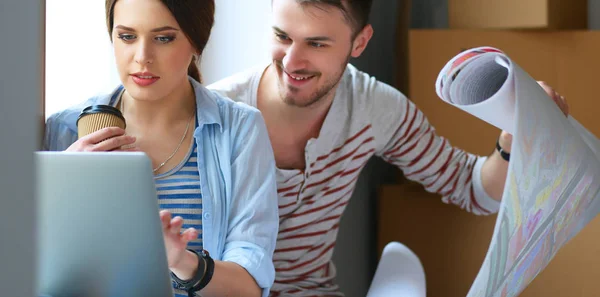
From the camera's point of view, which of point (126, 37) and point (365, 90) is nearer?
point (126, 37)

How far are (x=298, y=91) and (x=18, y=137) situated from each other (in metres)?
1.03

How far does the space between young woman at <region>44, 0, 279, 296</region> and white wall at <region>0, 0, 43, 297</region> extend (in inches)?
24.5

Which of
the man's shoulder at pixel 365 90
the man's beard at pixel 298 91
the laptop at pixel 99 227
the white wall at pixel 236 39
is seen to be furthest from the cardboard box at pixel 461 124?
the laptop at pixel 99 227

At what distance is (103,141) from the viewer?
3.42 feet

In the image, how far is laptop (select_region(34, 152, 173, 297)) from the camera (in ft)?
2.41

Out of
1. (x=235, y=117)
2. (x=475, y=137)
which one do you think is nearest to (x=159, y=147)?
(x=235, y=117)

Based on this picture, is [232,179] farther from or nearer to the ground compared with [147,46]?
nearer to the ground

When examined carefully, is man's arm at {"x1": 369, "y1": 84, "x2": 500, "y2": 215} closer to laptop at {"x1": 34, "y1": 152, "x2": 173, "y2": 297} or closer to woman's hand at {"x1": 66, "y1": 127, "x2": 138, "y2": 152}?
woman's hand at {"x1": 66, "y1": 127, "x2": 138, "y2": 152}

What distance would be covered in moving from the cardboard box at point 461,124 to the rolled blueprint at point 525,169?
0.59 m

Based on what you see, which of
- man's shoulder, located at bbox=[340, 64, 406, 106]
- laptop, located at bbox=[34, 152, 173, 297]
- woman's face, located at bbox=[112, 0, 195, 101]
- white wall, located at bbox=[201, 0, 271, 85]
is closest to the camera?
laptop, located at bbox=[34, 152, 173, 297]

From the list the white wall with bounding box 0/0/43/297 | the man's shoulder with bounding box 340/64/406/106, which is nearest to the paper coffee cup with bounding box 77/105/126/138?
the white wall with bounding box 0/0/43/297

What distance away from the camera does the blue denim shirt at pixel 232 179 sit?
3.88ft

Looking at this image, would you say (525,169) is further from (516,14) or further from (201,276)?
(516,14)

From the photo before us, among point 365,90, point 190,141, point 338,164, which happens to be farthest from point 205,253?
point 365,90
